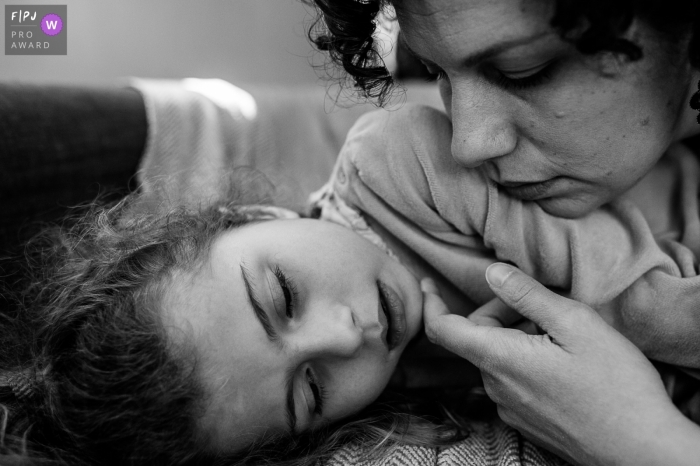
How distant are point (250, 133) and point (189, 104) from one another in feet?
0.57

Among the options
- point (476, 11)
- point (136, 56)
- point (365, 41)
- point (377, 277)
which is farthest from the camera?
point (136, 56)

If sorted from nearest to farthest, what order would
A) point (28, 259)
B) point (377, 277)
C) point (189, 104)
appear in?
point (377, 277) → point (28, 259) → point (189, 104)

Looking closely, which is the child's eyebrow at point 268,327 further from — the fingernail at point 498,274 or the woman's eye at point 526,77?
the woman's eye at point 526,77

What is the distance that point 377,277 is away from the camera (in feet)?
3.03

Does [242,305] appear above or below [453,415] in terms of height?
above

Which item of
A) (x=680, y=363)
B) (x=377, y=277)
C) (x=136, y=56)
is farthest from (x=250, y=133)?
(x=136, y=56)

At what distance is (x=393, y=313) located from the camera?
0.92m

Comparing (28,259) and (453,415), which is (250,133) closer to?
(28,259)

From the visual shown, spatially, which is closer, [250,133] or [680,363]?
[680,363]

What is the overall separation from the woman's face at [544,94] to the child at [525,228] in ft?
0.34

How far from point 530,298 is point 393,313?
236 mm

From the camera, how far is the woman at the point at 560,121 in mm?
610

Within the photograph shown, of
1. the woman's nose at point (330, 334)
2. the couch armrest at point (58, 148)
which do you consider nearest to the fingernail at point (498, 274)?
the woman's nose at point (330, 334)

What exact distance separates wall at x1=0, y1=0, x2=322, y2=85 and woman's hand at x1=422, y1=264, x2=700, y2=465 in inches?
68.2
